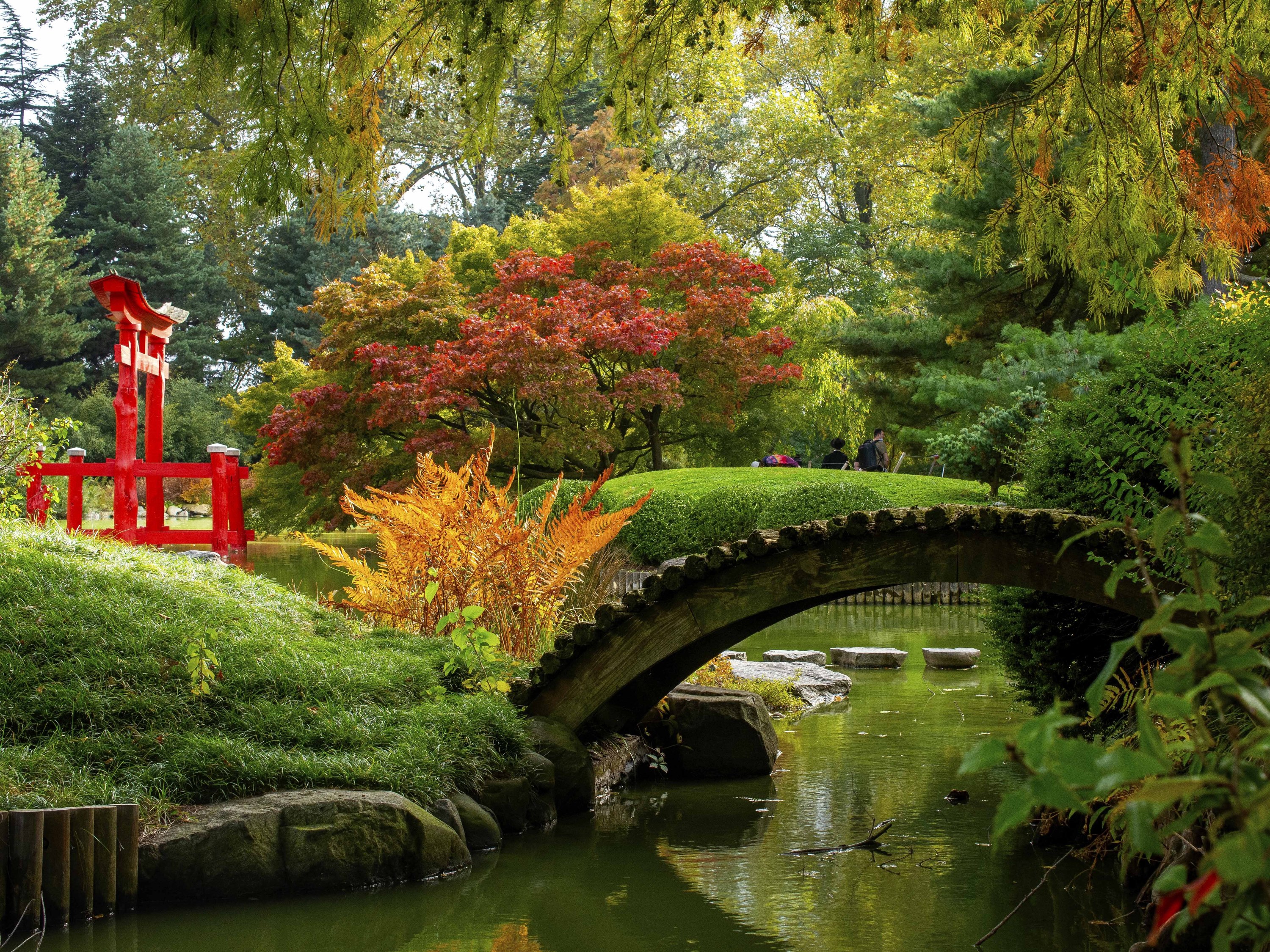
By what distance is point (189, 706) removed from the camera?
4375 millimetres

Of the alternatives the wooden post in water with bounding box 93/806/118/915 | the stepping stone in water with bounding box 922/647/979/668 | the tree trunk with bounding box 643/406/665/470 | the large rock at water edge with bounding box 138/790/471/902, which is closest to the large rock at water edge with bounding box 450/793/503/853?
the large rock at water edge with bounding box 138/790/471/902

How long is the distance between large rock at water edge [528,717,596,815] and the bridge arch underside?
0.11 metres

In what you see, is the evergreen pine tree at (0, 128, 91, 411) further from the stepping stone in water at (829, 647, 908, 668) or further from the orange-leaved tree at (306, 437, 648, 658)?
the orange-leaved tree at (306, 437, 648, 658)

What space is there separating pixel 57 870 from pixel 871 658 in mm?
6411

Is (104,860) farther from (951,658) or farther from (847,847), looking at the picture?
(951,658)

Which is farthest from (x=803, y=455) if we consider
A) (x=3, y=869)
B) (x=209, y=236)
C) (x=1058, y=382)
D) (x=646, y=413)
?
(x=3, y=869)

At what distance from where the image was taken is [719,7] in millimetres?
4781

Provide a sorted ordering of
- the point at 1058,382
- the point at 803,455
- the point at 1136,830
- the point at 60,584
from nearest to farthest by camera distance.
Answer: the point at 1136,830 → the point at 60,584 → the point at 1058,382 → the point at 803,455

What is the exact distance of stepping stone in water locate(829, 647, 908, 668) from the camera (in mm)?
8844

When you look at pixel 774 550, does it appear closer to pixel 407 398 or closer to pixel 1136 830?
pixel 1136 830

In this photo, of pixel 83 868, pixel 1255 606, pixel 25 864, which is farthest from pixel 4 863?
pixel 1255 606

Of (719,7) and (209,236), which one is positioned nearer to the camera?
(719,7)

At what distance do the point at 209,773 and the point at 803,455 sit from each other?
72.2ft

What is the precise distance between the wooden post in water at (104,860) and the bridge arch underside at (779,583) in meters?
1.94
